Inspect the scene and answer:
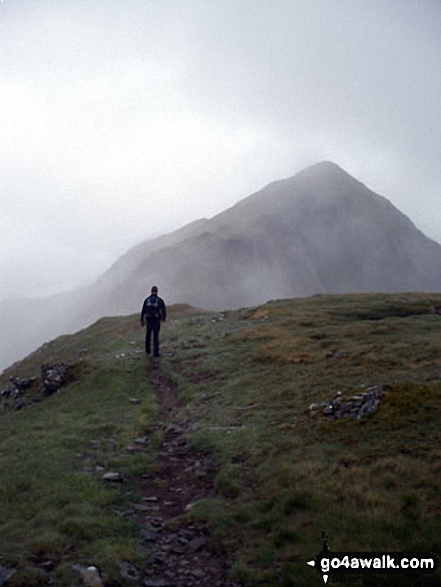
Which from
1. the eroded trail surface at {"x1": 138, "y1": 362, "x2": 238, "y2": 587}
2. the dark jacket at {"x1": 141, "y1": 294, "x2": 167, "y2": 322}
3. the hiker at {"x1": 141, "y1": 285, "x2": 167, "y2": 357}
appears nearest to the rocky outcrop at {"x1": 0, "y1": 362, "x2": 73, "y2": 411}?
the hiker at {"x1": 141, "y1": 285, "x2": 167, "y2": 357}

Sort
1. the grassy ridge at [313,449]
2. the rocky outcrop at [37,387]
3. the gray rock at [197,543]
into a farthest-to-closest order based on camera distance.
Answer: the rocky outcrop at [37,387], the gray rock at [197,543], the grassy ridge at [313,449]

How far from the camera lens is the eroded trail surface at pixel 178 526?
37.8ft

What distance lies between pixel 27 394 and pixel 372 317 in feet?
108

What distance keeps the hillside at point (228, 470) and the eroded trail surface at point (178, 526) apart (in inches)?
1.9

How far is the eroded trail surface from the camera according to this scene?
37.8 feet

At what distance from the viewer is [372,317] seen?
174 feet

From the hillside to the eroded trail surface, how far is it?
0.05 meters

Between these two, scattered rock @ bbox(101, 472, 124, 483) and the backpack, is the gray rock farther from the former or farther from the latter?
the backpack

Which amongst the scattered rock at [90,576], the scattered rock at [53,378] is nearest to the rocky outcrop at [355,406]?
the scattered rock at [90,576]

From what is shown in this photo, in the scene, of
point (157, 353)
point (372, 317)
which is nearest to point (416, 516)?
point (157, 353)

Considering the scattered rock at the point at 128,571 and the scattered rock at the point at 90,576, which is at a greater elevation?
the scattered rock at the point at 90,576

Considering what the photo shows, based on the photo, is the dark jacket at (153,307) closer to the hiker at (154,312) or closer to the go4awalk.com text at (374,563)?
the hiker at (154,312)

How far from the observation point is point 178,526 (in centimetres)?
1371

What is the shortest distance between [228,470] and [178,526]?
3284 millimetres
